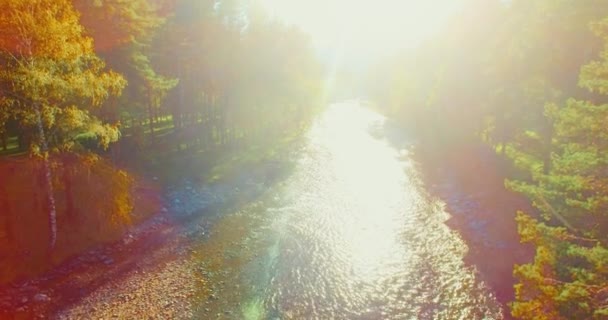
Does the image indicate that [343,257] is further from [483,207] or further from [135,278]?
[483,207]

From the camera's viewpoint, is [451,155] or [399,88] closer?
[451,155]

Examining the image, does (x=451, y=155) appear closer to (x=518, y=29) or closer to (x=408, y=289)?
(x=518, y=29)

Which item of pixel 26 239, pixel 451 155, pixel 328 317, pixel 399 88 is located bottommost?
pixel 328 317

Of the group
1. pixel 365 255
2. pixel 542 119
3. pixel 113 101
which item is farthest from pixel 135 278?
pixel 542 119

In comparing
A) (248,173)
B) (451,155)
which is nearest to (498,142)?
(451,155)

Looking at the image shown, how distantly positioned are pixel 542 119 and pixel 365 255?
1427cm

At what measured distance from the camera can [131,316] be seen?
595 inches

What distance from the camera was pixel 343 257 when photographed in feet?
68.5

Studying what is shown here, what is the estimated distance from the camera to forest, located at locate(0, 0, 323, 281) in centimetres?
1541

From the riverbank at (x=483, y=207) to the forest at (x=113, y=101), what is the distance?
19.8m

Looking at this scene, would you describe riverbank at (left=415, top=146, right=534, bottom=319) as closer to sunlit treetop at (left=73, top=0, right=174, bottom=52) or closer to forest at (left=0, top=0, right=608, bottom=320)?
forest at (left=0, top=0, right=608, bottom=320)

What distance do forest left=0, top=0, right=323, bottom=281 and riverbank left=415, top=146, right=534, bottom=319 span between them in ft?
65.1

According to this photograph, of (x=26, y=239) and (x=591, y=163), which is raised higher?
(x=591, y=163)

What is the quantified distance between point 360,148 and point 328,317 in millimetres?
32192
